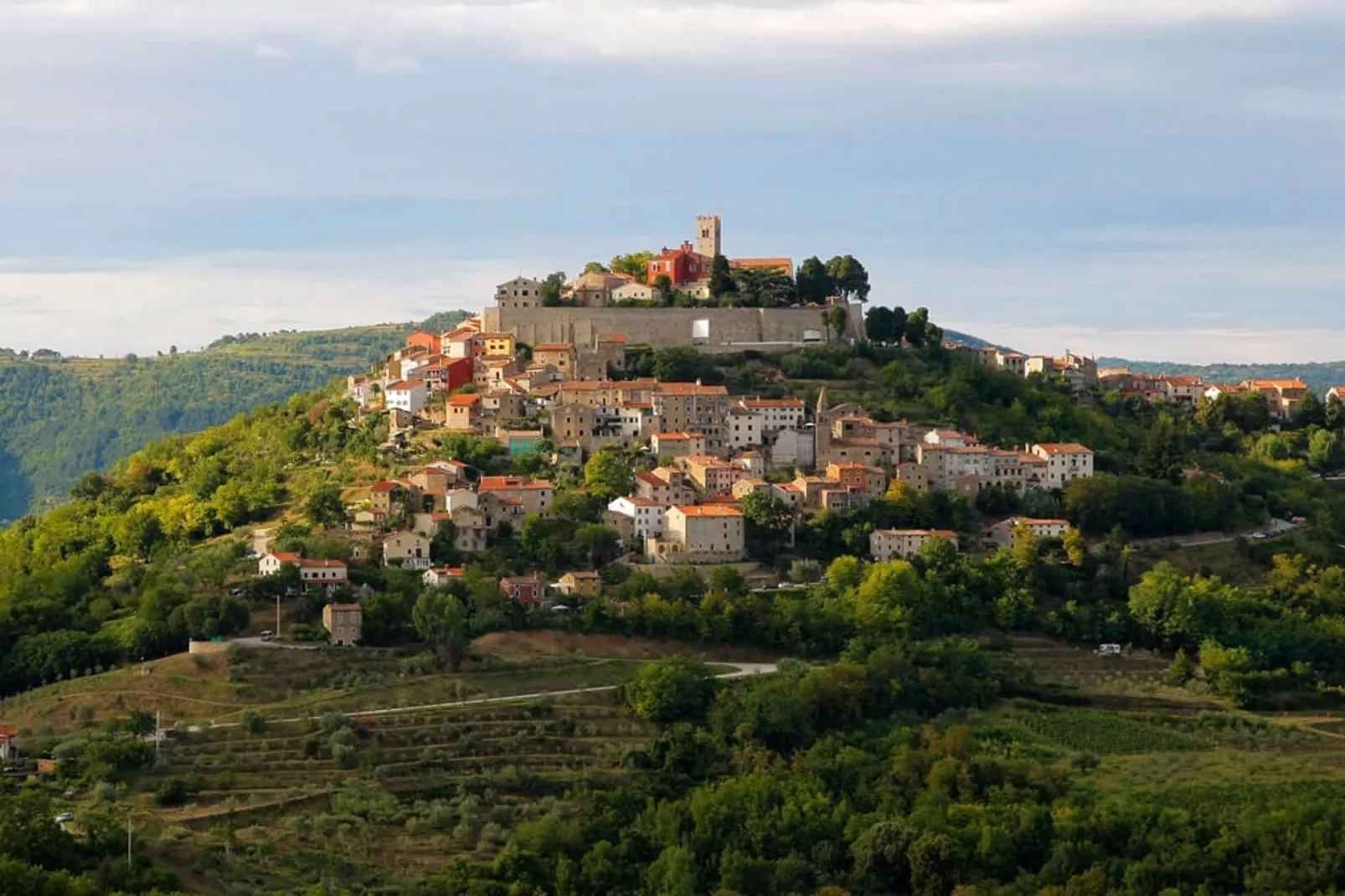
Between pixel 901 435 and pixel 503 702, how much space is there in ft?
69.5

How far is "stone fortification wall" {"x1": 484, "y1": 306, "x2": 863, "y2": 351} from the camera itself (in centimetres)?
7262

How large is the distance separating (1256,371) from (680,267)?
387ft

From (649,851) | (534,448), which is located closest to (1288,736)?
(649,851)

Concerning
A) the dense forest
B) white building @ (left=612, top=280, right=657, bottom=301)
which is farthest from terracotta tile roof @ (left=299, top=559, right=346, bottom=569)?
white building @ (left=612, top=280, right=657, bottom=301)

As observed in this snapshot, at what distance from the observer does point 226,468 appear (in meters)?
66.5

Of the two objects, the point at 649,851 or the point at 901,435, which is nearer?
the point at 649,851

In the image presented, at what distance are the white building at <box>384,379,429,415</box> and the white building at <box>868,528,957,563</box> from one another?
16.7m

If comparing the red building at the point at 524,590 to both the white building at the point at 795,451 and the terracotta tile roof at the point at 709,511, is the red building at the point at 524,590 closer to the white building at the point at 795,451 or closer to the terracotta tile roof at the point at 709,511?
the terracotta tile roof at the point at 709,511

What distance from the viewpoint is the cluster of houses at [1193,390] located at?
274 feet

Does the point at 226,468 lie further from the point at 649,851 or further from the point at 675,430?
the point at 649,851

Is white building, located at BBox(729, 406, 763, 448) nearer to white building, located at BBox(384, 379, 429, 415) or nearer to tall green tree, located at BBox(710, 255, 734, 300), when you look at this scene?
white building, located at BBox(384, 379, 429, 415)

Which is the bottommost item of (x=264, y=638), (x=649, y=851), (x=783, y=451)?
(x=649, y=851)

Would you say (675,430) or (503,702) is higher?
(675,430)

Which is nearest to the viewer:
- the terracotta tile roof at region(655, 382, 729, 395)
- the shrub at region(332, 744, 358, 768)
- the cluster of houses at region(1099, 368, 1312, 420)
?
the shrub at region(332, 744, 358, 768)
